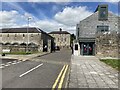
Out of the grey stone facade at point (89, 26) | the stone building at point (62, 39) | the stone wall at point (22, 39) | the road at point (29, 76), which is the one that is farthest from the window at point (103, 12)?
the stone building at point (62, 39)

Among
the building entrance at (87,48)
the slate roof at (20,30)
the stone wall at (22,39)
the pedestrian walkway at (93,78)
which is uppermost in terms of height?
the slate roof at (20,30)

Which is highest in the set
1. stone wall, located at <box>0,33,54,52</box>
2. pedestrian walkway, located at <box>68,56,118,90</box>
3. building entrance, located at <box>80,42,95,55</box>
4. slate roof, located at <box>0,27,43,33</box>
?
slate roof, located at <box>0,27,43,33</box>

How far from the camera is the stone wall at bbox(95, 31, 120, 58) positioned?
3300 cm

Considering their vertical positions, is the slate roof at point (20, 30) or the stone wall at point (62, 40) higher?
the slate roof at point (20, 30)

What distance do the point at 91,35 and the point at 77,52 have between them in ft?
16.9

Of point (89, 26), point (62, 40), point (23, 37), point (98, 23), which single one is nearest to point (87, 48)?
point (89, 26)

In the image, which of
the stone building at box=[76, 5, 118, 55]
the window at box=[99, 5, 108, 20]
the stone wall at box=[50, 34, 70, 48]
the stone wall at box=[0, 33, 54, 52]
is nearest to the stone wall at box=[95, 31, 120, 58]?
the stone building at box=[76, 5, 118, 55]

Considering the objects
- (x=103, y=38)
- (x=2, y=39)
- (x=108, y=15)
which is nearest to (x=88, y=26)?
(x=108, y=15)

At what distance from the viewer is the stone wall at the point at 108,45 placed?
33.0 metres

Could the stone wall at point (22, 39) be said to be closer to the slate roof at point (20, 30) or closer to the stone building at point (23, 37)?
the stone building at point (23, 37)

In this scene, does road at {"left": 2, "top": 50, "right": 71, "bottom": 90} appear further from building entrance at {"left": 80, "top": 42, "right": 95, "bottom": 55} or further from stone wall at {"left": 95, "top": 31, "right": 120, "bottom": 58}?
building entrance at {"left": 80, "top": 42, "right": 95, "bottom": 55}

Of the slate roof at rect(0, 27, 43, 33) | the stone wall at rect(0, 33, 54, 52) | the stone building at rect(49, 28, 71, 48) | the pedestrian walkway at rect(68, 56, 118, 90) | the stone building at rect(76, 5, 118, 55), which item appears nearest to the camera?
the pedestrian walkway at rect(68, 56, 118, 90)

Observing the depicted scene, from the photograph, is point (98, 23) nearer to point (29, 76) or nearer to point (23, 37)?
point (29, 76)

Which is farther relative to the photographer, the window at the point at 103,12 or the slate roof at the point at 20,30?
the slate roof at the point at 20,30
